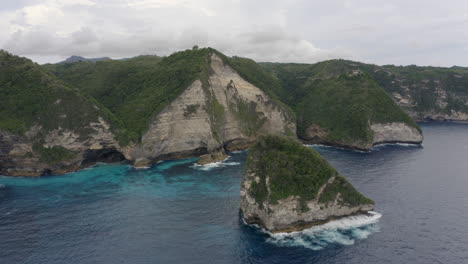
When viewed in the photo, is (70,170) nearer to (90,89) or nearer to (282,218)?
(90,89)

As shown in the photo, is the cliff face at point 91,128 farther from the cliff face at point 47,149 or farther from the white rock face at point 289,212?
the white rock face at point 289,212

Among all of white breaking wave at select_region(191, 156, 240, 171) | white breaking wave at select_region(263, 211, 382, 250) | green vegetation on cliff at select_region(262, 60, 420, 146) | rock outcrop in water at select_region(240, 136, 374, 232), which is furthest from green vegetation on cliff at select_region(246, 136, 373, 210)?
green vegetation on cliff at select_region(262, 60, 420, 146)

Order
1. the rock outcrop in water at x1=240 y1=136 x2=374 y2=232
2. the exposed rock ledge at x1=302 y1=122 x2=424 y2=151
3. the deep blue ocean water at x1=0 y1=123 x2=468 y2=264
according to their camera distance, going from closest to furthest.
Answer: the deep blue ocean water at x1=0 y1=123 x2=468 y2=264
the rock outcrop in water at x1=240 y1=136 x2=374 y2=232
the exposed rock ledge at x1=302 y1=122 x2=424 y2=151

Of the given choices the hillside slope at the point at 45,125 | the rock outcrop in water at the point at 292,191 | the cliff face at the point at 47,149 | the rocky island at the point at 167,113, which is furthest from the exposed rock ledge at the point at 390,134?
the cliff face at the point at 47,149

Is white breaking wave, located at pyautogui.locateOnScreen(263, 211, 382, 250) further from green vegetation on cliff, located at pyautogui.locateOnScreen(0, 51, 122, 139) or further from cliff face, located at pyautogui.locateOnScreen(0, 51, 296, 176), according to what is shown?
green vegetation on cliff, located at pyautogui.locateOnScreen(0, 51, 122, 139)

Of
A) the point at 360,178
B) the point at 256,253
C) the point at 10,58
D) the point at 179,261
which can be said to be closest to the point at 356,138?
the point at 360,178
